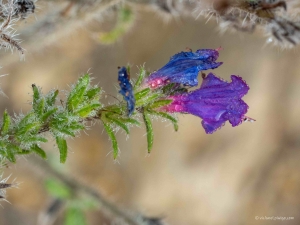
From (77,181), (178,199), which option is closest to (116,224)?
(77,181)

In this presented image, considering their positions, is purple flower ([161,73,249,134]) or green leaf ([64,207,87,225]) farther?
green leaf ([64,207,87,225])

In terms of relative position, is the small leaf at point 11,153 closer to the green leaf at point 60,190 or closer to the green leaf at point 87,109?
the green leaf at point 87,109

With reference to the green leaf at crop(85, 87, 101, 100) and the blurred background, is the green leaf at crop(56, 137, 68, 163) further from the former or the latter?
the blurred background

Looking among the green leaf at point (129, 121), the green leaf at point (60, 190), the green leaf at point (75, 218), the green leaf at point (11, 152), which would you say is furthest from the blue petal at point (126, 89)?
the green leaf at point (75, 218)

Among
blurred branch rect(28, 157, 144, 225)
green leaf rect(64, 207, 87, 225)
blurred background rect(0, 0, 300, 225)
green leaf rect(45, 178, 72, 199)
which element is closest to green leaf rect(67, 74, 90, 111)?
blurred branch rect(28, 157, 144, 225)

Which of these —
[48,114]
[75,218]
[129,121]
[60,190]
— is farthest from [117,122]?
[75,218]

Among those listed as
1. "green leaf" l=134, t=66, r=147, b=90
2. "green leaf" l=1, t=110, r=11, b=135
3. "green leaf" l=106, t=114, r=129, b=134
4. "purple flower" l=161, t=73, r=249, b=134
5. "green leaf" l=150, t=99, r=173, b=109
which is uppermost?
"purple flower" l=161, t=73, r=249, b=134

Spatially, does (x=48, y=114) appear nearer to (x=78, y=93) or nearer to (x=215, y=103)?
(x=78, y=93)
